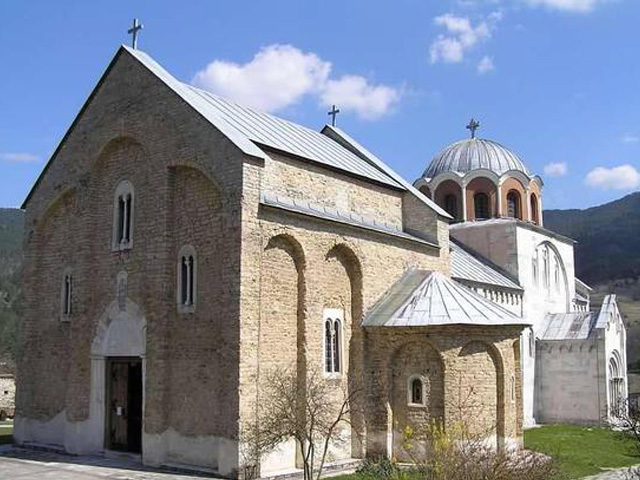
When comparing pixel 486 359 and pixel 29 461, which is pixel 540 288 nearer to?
pixel 486 359

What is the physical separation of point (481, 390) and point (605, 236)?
84.9m

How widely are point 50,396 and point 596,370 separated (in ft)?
61.4

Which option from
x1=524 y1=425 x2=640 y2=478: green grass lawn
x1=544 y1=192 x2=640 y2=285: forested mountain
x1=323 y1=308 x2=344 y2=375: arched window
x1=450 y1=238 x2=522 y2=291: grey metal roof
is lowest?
x1=524 y1=425 x2=640 y2=478: green grass lawn

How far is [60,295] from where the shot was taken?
18.2m

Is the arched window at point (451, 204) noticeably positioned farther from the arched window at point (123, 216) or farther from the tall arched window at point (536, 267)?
the arched window at point (123, 216)

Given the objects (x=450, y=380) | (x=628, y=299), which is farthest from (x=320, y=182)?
(x=628, y=299)

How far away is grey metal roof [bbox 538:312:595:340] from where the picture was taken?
26406 millimetres

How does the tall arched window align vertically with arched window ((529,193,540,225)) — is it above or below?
below

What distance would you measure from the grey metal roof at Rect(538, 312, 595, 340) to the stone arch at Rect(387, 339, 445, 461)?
12.4m

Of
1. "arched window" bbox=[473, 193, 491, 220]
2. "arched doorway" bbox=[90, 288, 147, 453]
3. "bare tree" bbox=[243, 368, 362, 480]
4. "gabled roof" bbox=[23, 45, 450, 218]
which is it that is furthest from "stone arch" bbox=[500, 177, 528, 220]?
"arched doorway" bbox=[90, 288, 147, 453]

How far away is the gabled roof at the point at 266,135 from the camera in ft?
50.3

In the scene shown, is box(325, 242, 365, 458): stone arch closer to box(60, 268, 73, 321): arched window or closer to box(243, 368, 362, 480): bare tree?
box(243, 368, 362, 480): bare tree

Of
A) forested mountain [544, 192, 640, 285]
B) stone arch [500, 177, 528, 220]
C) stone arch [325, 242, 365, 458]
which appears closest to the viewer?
stone arch [325, 242, 365, 458]

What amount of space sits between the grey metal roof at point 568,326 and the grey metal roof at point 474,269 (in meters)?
2.50
